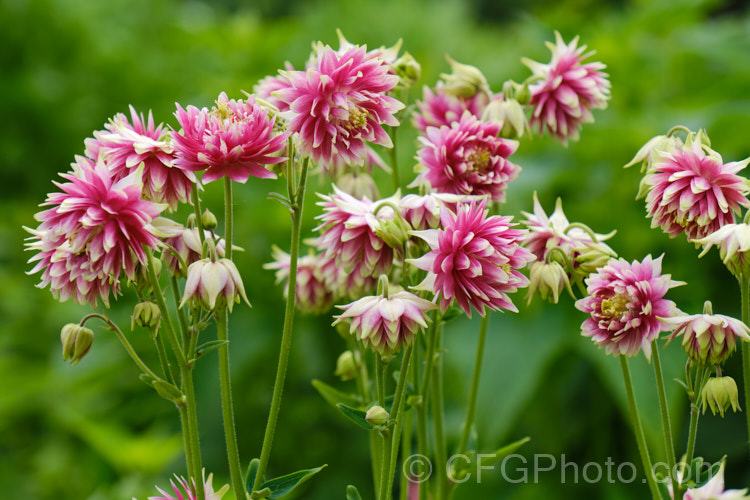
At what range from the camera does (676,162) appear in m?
0.90

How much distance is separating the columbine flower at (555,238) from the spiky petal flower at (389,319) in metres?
0.20

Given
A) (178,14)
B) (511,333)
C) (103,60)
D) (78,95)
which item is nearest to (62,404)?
(511,333)

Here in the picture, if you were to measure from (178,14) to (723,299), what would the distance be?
484cm

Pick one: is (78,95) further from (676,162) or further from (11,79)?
(676,162)

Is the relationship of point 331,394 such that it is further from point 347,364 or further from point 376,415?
point 376,415

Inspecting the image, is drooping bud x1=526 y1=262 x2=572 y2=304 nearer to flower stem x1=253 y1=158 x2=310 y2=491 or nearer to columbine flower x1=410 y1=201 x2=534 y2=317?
columbine flower x1=410 y1=201 x2=534 y2=317

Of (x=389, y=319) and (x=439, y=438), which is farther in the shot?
(x=439, y=438)

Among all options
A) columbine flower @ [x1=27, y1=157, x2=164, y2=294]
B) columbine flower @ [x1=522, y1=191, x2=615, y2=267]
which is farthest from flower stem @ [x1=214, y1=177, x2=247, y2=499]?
columbine flower @ [x1=522, y1=191, x2=615, y2=267]

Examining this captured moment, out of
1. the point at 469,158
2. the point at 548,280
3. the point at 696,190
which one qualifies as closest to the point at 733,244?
the point at 696,190

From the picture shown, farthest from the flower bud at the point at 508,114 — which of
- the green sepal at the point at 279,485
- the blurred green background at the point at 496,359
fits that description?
the blurred green background at the point at 496,359

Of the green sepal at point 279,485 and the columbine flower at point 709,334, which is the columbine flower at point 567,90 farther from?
the green sepal at point 279,485

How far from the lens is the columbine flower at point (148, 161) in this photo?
0.87 m

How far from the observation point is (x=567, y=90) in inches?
43.4

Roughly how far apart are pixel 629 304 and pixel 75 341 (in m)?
0.67
